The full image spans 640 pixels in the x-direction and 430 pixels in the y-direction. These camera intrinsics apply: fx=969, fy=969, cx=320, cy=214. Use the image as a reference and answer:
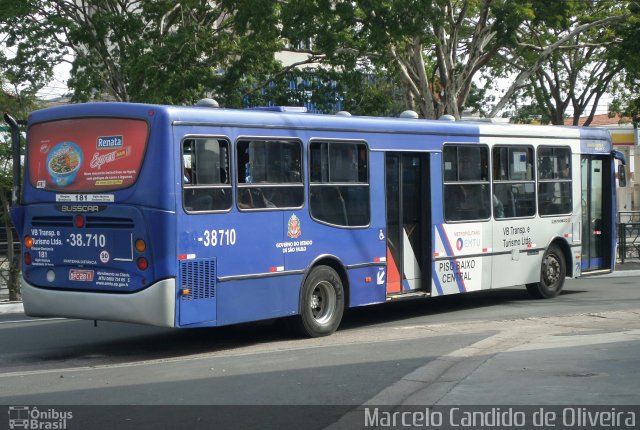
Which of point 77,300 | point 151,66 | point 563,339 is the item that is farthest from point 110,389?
point 151,66

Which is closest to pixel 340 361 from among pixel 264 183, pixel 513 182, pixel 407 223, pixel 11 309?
pixel 264 183

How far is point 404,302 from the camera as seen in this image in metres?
18.4

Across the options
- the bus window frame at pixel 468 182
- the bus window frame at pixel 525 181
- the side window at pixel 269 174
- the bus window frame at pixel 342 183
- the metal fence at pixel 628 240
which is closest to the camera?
the side window at pixel 269 174

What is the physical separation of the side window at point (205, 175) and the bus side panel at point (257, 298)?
1.02 metres

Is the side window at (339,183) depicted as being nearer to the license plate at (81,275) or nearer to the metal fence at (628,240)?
the license plate at (81,275)

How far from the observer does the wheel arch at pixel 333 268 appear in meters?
13.1

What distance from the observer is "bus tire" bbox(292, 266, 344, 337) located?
13.2m

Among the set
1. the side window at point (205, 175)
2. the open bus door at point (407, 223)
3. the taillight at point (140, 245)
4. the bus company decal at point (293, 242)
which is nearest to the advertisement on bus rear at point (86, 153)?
the side window at point (205, 175)

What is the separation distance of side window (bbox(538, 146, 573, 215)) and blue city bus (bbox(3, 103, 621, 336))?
3.93 feet

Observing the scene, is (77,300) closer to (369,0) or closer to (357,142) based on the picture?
(357,142)

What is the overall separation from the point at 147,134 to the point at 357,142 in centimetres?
370

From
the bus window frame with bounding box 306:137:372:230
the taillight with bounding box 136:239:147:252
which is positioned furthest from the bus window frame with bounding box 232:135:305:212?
the taillight with bounding box 136:239:147:252

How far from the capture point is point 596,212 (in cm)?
1958

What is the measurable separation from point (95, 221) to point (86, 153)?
2.78ft
